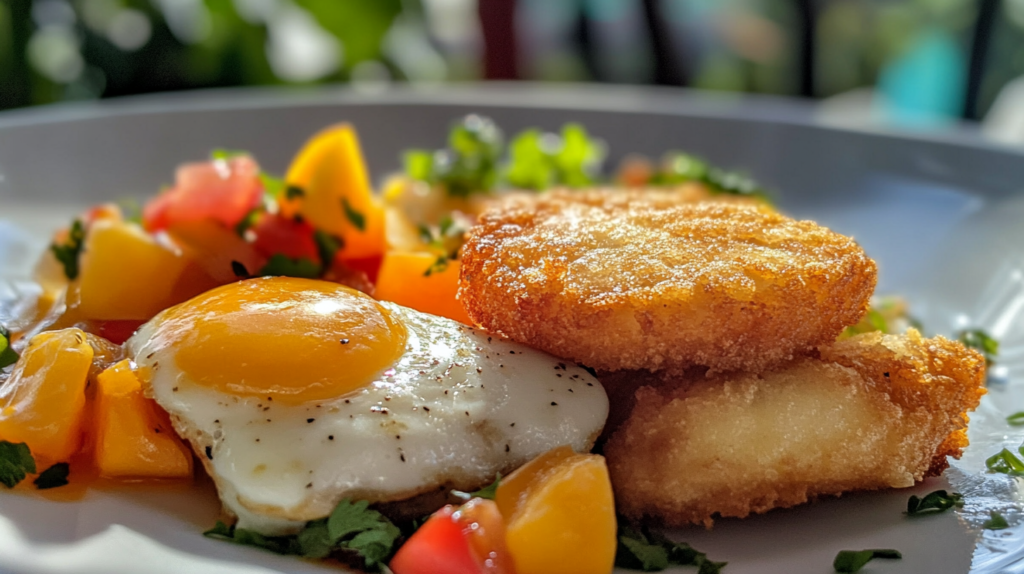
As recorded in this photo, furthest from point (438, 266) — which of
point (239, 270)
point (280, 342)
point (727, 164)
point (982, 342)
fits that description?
point (727, 164)

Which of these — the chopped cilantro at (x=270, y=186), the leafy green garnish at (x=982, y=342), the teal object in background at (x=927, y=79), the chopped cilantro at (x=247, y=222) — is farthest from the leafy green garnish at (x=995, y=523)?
the teal object in background at (x=927, y=79)

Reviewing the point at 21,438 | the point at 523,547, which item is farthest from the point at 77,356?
the point at 523,547

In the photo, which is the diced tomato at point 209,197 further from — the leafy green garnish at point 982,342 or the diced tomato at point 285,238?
the leafy green garnish at point 982,342

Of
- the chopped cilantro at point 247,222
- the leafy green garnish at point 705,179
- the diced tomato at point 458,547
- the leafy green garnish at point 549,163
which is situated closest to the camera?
the diced tomato at point 458,547

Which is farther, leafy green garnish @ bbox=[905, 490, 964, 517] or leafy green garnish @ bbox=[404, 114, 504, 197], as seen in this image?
leafy green garnish @ bbox=[404, 114, 504, 197]

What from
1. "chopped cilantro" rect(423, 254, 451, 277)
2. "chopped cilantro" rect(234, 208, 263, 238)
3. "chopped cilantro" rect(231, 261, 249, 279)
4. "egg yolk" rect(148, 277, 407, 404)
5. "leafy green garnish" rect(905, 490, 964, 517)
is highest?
"egg yolk" rect(148, 277, 407, 404)

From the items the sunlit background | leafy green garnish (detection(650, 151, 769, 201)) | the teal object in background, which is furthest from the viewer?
the teal object in background

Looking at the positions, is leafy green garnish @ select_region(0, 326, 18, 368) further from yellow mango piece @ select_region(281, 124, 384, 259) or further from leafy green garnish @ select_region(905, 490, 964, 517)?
leafy green garnish @ select_region(905, 490, 964, 517)


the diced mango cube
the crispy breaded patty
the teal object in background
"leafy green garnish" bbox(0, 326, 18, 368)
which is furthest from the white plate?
the teal object in background
